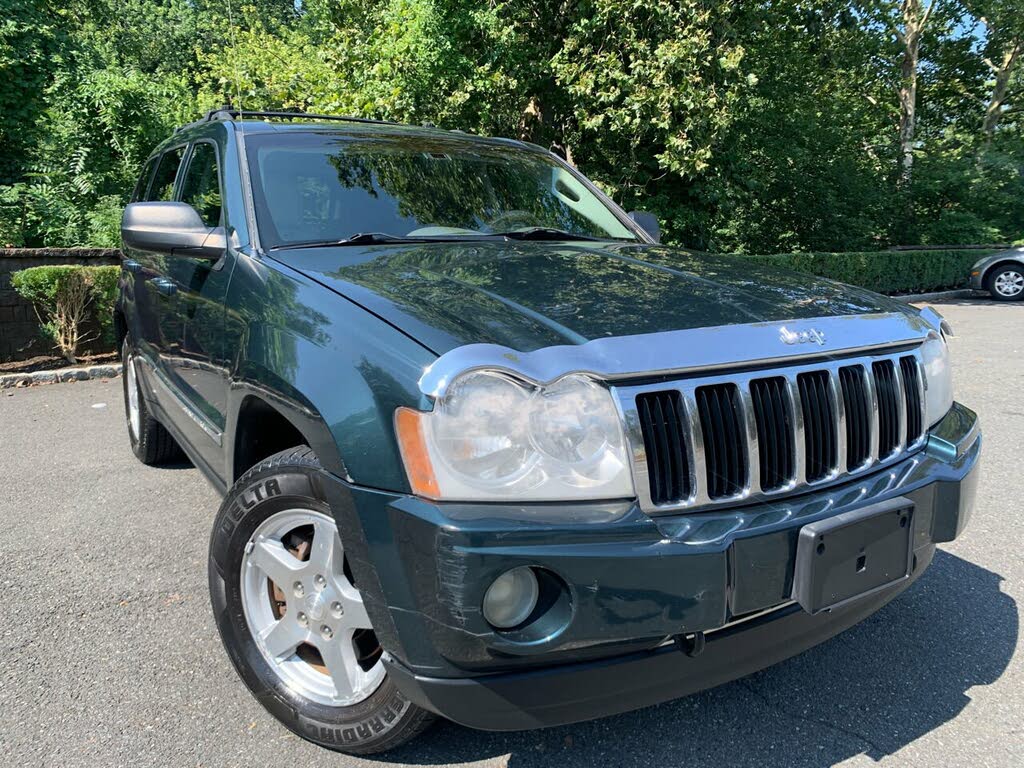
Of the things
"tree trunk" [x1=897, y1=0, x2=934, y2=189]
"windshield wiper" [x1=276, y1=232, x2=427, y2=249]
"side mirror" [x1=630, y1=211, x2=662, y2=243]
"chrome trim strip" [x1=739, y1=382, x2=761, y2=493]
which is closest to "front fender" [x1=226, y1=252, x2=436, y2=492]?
"windshield wiper" [x1=276, y1=232, x2=427, y2=249]

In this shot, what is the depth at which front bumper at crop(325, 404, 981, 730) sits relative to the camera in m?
1.68

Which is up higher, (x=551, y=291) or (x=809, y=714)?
(x=551, y=291)

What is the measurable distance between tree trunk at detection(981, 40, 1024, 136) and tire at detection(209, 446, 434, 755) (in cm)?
2973

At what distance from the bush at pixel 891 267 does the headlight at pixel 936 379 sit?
1220 centimetres

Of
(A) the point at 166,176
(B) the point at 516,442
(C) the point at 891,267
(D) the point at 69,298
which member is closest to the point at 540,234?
(B) the point at 516,442

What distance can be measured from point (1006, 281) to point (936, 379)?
16.1 meters

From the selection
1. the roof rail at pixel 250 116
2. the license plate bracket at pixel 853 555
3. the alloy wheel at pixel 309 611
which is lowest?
the alloy wheel at pixel 309 611

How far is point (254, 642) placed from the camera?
90.9 inches

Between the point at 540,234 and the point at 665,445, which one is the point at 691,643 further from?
the point at 540,234

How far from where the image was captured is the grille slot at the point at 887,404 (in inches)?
90.4

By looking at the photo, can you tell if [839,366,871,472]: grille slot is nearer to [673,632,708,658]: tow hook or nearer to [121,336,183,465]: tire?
[673,632,708,658]: tow hook

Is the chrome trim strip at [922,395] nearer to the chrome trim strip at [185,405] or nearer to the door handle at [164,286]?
the chrome trim strip at [185,405]

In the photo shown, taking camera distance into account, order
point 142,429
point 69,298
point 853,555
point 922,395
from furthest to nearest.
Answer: point 69,298, point 142,429, point 922,395, point 853,555

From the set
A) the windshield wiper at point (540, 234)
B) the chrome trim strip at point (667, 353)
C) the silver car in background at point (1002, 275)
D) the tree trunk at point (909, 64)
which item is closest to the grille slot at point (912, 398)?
the chrome trim strip at point (667, 353)
